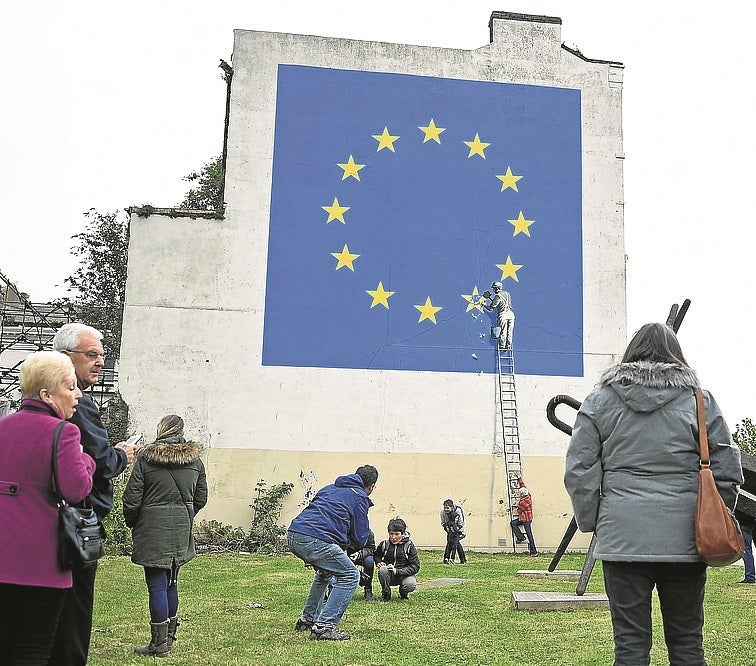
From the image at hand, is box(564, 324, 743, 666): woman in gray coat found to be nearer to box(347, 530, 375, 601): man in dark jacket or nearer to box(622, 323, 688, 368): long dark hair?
box(622, 323, 688, 368): long dark hair

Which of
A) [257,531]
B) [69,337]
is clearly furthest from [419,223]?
[69,337]

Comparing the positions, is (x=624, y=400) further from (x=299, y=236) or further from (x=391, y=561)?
(x=299, y=236)

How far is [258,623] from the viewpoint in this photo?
9.27m

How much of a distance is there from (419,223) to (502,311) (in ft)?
9.06

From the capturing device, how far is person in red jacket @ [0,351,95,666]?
4.19 metres

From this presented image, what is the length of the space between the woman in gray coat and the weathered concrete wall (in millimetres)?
16196

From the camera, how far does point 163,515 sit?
7.55 m

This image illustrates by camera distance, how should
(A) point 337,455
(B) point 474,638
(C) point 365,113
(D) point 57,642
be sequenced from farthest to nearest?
(C) point 365,113, (A) point 337,455, (B) point 474,638, (D) point 57,642

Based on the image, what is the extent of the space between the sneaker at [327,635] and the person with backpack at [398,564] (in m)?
2.77

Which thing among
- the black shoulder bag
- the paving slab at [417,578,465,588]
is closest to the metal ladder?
the paving slab at [417,578,465,588]

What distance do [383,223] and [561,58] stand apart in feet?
20.1

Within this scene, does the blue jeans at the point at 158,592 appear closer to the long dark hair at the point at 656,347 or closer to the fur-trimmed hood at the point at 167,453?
the fur-trimmed hood at the point at 167,453

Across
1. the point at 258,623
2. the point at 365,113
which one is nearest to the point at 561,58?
the point at 365,113

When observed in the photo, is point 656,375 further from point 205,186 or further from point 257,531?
point 205,186
